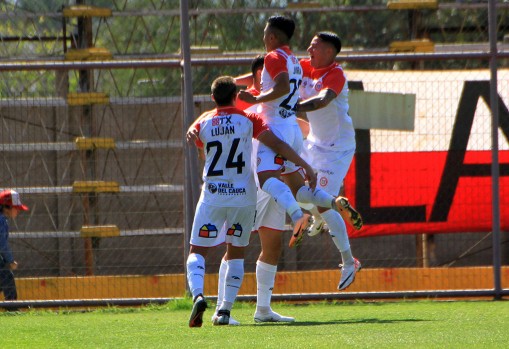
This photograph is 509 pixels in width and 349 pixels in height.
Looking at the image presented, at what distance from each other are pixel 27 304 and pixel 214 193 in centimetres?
354

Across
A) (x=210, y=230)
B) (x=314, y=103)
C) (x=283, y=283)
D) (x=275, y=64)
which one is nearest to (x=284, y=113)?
(x=314, y=103)

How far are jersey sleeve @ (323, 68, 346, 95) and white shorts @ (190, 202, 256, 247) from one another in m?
1.51

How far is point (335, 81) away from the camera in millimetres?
8344

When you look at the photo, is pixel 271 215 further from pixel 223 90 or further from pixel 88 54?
pixel 88 54

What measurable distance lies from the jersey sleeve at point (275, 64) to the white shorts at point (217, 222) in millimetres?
1152

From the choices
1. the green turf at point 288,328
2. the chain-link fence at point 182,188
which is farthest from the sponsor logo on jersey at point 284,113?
the chain-link fence at point 182,188

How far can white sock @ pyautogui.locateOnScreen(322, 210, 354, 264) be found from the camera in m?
8.48

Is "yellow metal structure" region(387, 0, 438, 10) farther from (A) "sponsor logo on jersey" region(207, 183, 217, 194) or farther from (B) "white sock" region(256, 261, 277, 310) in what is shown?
(A) "sponsor logo on jersey" region(207, 183, 217, 194)

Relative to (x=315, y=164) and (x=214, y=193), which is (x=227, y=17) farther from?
(x=214, y=193)

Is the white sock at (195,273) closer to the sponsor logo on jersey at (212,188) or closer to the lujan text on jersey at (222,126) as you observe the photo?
the sponsor logo on jersey at (212,188)

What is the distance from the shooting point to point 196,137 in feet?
23.8

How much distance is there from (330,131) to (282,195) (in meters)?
1.42

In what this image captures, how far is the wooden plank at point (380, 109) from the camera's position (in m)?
10.9

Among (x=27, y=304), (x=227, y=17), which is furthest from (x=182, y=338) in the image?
(x=227, y=17)
